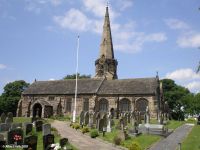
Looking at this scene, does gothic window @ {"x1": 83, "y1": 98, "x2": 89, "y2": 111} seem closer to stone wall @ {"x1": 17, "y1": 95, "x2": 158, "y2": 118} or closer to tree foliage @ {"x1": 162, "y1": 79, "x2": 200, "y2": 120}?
stone wall @ {"x1": 17, "y1": 95, "x2": 158, "y2": 118}

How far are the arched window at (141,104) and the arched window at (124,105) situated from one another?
5.29 ft

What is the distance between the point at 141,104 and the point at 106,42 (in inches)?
701

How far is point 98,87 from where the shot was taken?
55.0m

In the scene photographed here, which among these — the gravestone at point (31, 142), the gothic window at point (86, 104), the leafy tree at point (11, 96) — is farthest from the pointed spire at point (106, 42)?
the gravestone at point (31, 142)

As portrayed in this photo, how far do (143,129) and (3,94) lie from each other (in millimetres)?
55487

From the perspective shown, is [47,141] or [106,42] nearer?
[47,141]

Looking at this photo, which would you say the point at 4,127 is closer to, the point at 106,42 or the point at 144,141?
the point at 144,141

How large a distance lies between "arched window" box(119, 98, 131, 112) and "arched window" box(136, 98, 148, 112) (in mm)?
1611

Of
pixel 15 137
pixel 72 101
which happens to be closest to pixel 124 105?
pixel 72 101

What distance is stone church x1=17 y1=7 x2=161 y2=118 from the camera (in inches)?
2010

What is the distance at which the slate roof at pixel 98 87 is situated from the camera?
171ft

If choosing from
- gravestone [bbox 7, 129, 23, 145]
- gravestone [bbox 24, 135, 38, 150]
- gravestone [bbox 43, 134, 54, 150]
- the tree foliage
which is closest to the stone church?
the tree foliage

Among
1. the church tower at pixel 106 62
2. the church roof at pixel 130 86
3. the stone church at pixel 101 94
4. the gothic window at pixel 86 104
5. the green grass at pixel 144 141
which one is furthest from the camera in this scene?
the church tower at pixel 106 62

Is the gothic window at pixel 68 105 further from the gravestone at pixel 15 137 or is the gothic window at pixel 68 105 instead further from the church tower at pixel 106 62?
the gravestone at pixel 15 137
